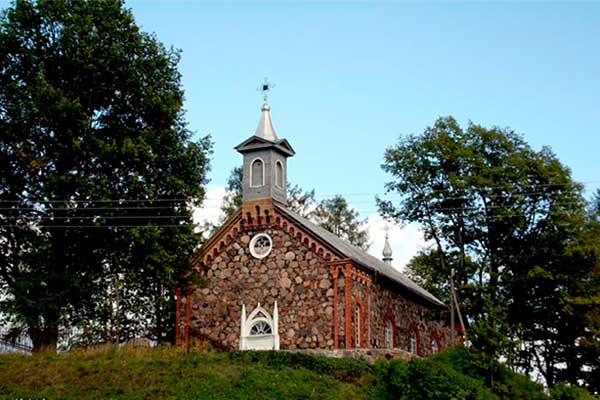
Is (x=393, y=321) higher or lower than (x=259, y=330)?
higher

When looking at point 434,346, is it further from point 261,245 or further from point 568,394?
point 568,394

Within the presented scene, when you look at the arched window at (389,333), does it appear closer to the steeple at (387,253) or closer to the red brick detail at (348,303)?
the red brick detail at (348,303)

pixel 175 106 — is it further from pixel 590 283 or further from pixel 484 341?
pixel 590 283

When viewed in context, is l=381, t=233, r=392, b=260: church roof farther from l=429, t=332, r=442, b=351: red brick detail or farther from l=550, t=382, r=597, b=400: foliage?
l=550, t=382, r=597, b=400: foliage

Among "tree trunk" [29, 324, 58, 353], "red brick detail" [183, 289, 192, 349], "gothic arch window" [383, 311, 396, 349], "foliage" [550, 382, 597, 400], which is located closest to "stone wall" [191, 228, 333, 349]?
"red brick detail" [183, 289, 192, 349]

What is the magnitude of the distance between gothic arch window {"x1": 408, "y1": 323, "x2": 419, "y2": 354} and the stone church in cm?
227

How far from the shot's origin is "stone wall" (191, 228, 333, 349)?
31578 millimetres

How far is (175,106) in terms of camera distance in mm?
Answer: 31359

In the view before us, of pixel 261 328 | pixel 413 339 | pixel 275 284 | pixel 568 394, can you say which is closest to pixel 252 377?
pixel 261 328

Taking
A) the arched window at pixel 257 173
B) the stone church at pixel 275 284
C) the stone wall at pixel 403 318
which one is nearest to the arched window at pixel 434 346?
the stone wall at pixel 403 318

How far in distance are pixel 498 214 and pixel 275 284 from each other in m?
10.5

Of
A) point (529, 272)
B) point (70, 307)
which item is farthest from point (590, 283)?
point (70, 307)

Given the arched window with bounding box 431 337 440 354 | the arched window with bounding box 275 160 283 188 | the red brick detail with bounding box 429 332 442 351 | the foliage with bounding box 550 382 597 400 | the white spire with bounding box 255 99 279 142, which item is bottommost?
the foliage with bounding box 550 382 597 400

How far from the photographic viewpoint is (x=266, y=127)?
114ft
